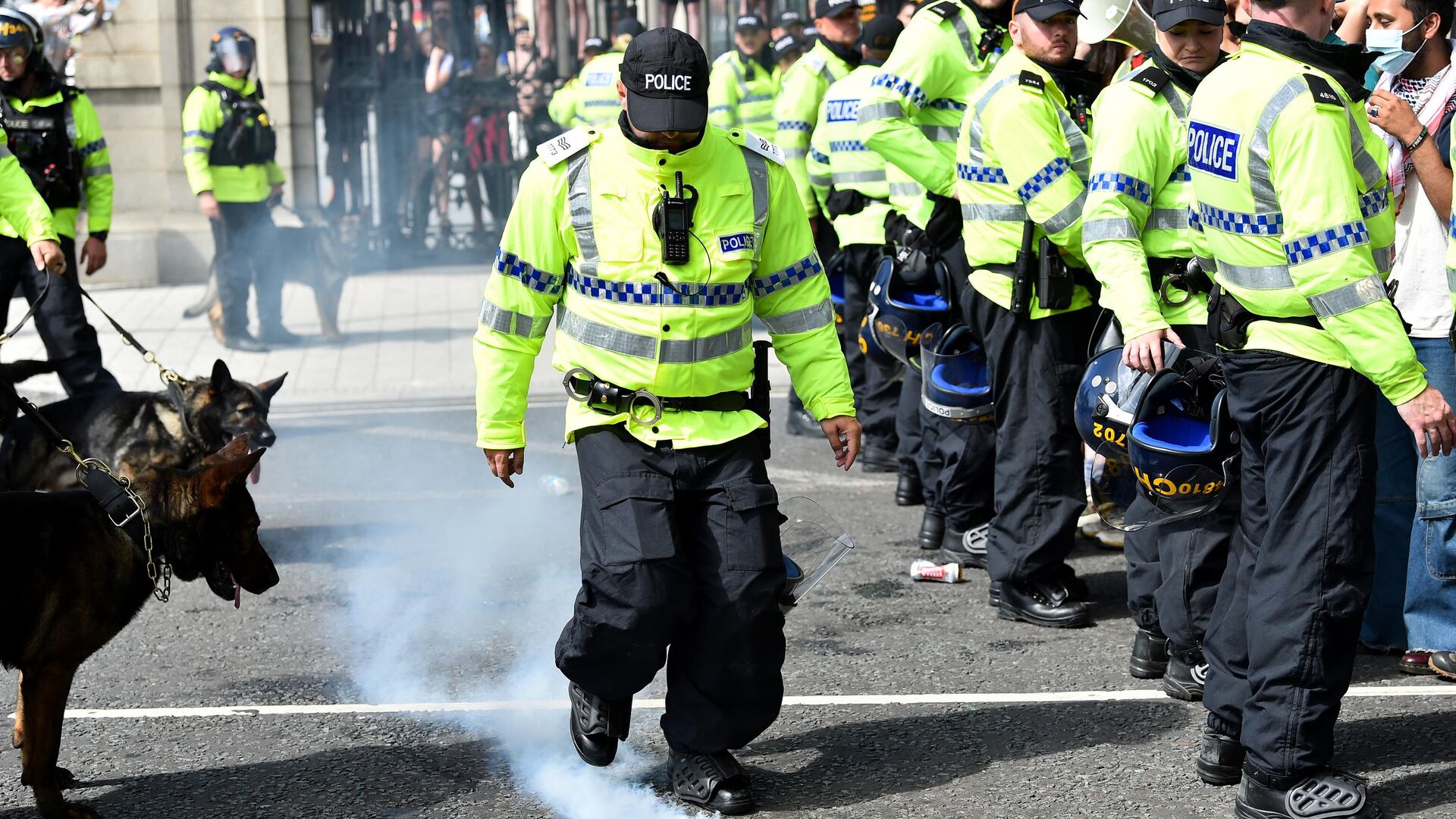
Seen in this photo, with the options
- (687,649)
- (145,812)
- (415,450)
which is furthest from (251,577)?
(415,450)

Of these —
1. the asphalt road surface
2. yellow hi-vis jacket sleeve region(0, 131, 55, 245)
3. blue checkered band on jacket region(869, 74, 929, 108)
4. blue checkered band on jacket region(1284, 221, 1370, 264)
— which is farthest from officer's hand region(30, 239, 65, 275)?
blue checkered band on jacket region(1284, 221, 1370, 264)

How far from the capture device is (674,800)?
4.44 metres

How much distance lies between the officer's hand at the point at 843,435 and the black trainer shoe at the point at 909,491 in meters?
3.19

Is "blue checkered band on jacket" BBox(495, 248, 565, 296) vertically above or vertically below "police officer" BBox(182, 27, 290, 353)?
above

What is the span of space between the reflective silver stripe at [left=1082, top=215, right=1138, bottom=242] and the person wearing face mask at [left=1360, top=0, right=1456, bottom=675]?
31.4 inches

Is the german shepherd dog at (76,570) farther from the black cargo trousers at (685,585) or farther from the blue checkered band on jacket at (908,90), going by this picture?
the blue checkered band on jacket at (908,90)

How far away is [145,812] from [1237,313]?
3064 mm

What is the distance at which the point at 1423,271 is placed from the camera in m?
5.19

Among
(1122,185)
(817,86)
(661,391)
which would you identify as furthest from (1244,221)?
(817,86)

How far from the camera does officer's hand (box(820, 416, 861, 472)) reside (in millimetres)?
4590

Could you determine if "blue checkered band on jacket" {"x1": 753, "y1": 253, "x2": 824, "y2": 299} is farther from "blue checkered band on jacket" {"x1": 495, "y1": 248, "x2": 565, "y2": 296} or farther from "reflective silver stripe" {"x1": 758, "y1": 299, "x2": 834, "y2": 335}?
"blue checkered band on jacket" {"x1": 495, "y1": 248, "x2": 565, "y2": 296}

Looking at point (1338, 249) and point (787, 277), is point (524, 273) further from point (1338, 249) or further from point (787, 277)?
point (1338, 249)

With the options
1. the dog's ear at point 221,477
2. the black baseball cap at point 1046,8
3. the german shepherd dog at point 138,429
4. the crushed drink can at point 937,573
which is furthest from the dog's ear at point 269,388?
the black baseball cap at point 1046,8

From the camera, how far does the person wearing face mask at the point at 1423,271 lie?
511cm
